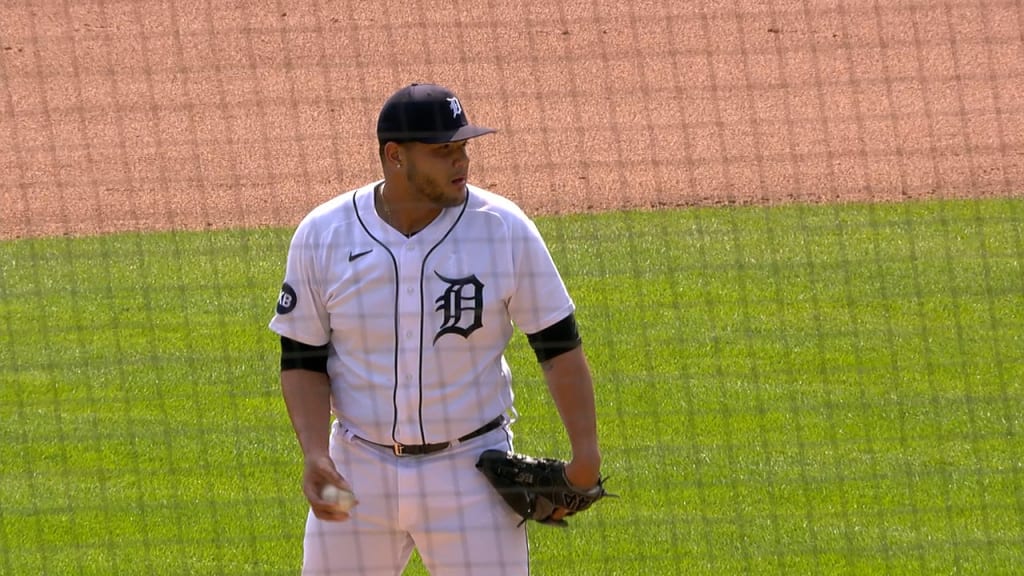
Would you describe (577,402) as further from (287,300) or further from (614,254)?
(614,254)

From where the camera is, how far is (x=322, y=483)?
388 cm

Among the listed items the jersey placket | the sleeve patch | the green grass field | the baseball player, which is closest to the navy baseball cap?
the baseball player

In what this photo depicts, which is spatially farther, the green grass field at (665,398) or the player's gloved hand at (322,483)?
the green grass field at (665,398)

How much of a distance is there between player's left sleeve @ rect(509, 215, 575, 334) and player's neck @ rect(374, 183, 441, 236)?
25 centimetres

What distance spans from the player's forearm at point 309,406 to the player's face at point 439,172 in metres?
0.57

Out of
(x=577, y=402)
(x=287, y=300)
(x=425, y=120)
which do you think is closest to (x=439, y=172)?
(x=425, y=120)

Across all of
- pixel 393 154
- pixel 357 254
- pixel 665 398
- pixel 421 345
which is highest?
pixel 393 154

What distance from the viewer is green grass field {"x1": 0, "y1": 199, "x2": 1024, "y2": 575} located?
6117 mm

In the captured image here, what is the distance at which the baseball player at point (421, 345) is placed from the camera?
392 centimetres

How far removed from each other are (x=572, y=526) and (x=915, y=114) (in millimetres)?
7352

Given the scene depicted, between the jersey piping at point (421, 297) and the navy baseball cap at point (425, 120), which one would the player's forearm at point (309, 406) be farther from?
the navy baseball cap at point (425, 120)

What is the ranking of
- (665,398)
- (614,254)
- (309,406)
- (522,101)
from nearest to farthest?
(309,406)
(665,398)
(614,254)
(522,101)

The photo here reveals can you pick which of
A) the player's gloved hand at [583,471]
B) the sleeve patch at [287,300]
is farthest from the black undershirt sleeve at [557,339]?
the sleeve patch at [287,300]

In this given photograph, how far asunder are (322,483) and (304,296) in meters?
0.48
